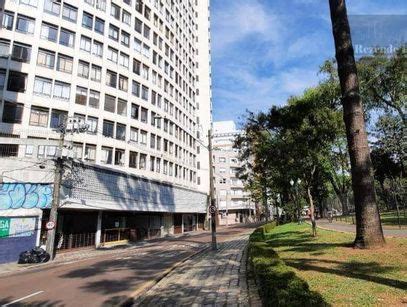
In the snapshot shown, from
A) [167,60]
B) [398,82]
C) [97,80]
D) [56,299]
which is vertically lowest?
[56,299]

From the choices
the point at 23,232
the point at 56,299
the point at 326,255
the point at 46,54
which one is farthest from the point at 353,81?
the point at 46,54

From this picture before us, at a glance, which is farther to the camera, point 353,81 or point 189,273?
point 189,273

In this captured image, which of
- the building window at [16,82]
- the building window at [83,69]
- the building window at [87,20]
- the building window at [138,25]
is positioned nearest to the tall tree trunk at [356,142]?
the building window at [16,82]

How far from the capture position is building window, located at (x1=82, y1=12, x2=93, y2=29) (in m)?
40.0

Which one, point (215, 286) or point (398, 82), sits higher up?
point (398, 82)

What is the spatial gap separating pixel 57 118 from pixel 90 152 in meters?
4.55

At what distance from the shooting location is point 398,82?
30156 millimetres

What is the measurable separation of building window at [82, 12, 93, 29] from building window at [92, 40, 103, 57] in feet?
5.82

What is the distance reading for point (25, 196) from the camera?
1034 inches

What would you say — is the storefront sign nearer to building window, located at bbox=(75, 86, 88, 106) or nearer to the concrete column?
the concrete column

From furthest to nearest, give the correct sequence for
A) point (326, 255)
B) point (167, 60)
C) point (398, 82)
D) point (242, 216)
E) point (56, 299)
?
point (242, 216)
point (167, 60)
point (398, 82)
point (326, 255)
point (56, 299)

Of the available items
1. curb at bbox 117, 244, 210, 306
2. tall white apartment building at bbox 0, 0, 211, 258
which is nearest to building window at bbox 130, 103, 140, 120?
tall white apartment building at bbox 0, 0, 211, 258

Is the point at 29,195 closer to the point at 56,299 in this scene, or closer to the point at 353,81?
the point at 56,299

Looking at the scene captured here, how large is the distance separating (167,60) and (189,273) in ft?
149
